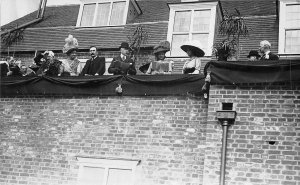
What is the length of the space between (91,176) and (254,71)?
12.6 feet

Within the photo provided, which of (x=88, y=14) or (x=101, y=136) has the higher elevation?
(x=88, y=14)

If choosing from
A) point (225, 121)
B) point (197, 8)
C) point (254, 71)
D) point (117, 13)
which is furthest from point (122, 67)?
point (117, 13)

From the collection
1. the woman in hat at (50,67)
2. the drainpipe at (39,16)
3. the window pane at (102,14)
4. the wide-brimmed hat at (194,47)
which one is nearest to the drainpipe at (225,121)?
the wide-brimmed hat at (194,47)

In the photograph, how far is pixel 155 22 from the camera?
1338 centimetres

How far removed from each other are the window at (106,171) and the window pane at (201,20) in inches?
216

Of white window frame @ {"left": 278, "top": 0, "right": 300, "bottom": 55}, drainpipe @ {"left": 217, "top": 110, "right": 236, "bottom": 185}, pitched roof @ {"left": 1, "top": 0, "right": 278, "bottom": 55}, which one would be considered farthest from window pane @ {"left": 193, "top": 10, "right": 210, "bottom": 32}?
drainpipe @ {"left": 217, "top": 110, "right": 236, "bottom": 185}

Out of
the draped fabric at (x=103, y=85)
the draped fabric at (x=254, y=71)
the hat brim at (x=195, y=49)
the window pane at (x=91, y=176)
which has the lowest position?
the window pane at (x=91, y=176)

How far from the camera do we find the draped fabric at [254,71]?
695 centimetres

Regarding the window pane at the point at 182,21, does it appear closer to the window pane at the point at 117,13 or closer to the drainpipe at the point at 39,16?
the window pane at the point at 117,13

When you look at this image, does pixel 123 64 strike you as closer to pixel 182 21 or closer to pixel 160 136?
pixel 160 136

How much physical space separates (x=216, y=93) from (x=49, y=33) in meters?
8.91

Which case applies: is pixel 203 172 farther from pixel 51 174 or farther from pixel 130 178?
pixel 51 174

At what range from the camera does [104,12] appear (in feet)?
46.5

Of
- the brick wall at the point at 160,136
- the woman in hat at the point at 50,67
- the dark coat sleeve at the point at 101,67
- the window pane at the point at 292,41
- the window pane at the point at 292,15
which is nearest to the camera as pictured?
the brick wall at the point at 160,136
